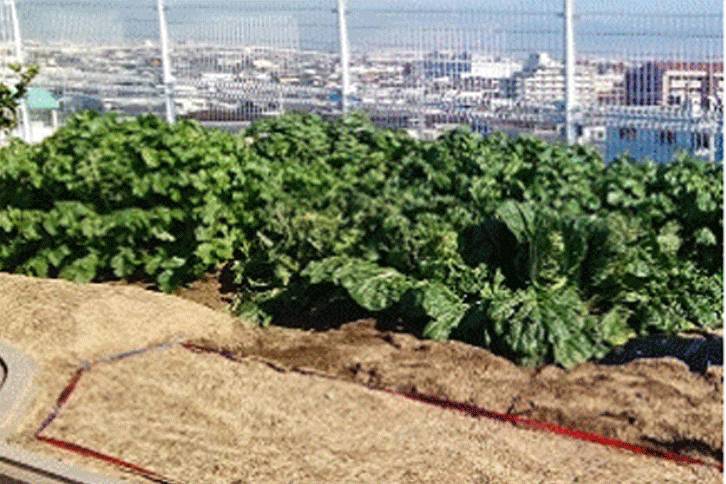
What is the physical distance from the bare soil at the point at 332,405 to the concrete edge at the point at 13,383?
8 cm

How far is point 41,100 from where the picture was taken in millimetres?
15953

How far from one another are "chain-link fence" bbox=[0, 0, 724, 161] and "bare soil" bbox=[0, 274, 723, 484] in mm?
3375

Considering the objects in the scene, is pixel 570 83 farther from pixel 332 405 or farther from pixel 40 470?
pixel 40 470

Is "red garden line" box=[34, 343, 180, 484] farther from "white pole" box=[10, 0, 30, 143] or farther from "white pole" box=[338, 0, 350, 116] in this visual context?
"white pole" box=[10, 0, 30, 143]

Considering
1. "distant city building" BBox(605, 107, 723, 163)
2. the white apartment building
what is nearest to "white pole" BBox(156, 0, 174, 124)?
the white apartment building

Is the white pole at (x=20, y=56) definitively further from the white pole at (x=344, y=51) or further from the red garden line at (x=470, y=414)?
the red garden line at (x=470, y=414)

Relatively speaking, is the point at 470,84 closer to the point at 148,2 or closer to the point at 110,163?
the point at 110,163

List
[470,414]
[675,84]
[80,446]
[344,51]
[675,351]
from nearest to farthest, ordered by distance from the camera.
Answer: [80,446], [470,414], [675,351], [675,84], [344,51]

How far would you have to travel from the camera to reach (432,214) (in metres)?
8.02

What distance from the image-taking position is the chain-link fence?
31.6ft

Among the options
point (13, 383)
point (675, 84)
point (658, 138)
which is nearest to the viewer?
point (13, 383)

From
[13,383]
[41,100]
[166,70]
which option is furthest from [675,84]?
[41,100]

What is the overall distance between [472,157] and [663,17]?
6.84 feet

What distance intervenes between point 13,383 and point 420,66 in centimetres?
597
